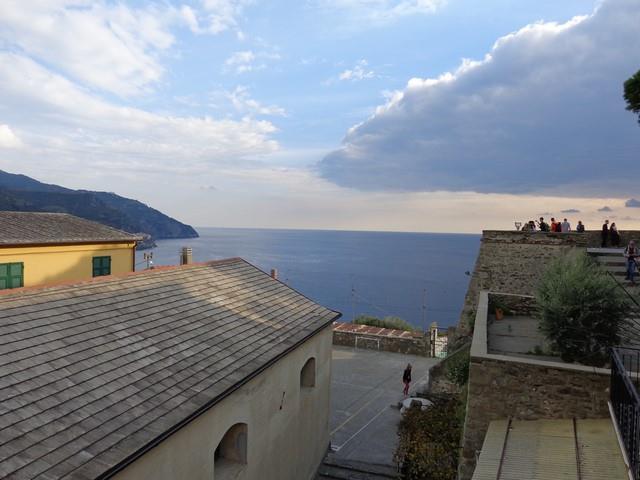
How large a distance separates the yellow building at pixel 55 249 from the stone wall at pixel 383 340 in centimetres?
1568

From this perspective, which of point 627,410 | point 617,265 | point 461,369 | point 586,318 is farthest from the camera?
point 617,265

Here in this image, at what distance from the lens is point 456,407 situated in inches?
532

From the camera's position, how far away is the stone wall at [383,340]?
1131 inches

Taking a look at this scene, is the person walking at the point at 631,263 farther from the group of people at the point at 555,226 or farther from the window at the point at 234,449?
the window at the point at 234,449

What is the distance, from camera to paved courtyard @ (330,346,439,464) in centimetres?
1681

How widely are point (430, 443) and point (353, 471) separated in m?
4.22

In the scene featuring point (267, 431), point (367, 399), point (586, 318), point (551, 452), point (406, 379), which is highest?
point (586, 318)

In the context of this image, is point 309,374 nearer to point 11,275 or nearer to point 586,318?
point 586,318

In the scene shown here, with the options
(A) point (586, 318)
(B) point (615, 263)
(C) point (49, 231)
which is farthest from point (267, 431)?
(B) point (615, 263)

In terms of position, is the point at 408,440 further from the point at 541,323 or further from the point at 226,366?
the point at 226,366

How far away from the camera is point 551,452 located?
703 cm

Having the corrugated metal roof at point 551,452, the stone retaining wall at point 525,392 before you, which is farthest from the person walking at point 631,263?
the corrugated metal roof at point 551,452

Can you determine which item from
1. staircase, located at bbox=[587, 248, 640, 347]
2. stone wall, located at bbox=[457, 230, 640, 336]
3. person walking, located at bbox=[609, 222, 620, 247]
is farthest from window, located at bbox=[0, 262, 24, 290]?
person walking, located at bbox=[609, 222, 620, 247]

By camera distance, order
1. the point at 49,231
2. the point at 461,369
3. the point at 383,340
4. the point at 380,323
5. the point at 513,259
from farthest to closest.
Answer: the point at 380,323, the point at 383,340, the point at 513,259, the point at 49,231, the point at 461,369
